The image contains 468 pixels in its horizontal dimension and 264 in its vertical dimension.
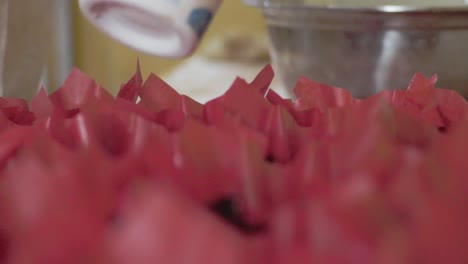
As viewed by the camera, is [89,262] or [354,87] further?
[354,87]

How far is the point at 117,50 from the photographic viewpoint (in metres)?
1.08

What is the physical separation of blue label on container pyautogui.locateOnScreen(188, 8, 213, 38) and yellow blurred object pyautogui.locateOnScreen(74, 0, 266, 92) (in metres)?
0.83

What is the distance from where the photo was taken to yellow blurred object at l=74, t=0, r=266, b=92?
3.53 feet

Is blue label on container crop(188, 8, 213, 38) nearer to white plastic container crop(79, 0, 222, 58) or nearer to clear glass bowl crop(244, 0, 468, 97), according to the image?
white plastic container crop(79, 0, 222, 58)

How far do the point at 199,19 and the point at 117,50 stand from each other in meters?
0.89

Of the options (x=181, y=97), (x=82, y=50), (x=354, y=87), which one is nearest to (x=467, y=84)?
(x=354, y=87)

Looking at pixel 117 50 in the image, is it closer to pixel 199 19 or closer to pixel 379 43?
pixel 379 43

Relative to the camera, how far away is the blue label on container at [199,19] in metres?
0.22

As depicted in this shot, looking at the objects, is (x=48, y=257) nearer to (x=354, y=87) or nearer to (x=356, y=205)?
(x=356, y=205)

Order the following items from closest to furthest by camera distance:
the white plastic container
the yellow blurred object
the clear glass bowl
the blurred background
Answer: the white plastic container, the clear glass bowl, the blurred background, the yellow blurred object

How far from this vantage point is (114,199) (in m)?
0.13

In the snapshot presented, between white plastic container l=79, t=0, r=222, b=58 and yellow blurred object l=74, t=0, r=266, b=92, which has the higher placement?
white plastic container l=79, t=0, r=222, b=58

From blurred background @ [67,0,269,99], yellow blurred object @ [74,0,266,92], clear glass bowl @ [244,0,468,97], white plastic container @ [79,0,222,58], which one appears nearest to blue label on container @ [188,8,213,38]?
white plastic container @ [79,0,222,58]

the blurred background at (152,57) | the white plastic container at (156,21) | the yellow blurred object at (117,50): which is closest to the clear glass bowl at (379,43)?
the white plastic container at (156,21)
